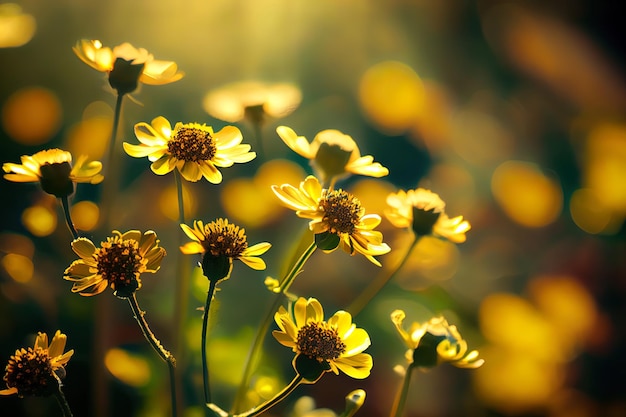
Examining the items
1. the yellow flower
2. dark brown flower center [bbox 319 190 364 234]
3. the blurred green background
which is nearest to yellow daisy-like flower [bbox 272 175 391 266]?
dark brown flower center [bbox 319 190 364 234]

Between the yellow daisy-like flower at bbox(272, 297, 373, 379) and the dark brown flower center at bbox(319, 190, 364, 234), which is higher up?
the dark brown flower center at bbox(319, 190, 364, 234)

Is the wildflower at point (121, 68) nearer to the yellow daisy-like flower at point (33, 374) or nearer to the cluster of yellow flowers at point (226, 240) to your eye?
the cluster of yellow flowers at point (226, 240)

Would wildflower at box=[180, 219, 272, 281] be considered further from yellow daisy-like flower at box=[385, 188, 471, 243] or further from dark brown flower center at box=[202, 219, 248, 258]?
yellow daisy-like flower at box=[385, 188, 471, 243]

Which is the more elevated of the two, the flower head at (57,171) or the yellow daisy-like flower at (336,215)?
the yellow daisy-like flower at (336,215)

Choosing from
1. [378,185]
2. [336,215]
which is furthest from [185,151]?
[378,185]

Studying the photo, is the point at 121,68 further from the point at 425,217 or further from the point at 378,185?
the point at 378,185

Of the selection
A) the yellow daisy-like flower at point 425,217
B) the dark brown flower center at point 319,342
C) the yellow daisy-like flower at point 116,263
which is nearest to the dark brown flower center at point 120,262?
the yellow daisy-like flower at point 116,263

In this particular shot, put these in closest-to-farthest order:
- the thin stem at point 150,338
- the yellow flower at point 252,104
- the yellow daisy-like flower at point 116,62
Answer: the thin stem at point 150,338
the yellow daisy-like flower at point 116,62
the yellow flower at point 252,104

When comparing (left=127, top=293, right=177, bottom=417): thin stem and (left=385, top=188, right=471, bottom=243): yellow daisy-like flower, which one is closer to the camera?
(left=127, top=293, right=177, bottom=417): thin stem
